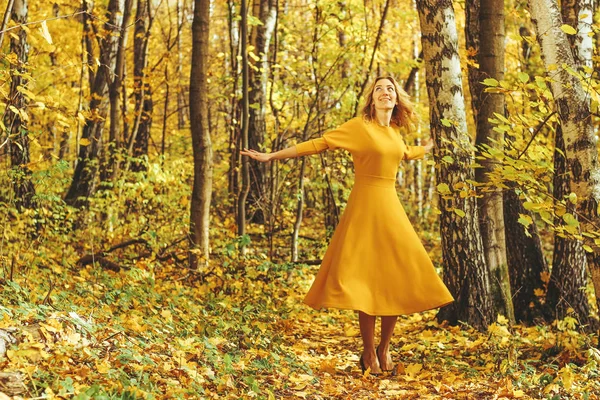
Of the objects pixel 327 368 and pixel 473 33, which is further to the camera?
pixel 473 33

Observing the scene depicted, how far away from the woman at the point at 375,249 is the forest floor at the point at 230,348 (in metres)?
0.55

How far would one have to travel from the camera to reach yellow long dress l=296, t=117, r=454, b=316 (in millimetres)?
5648

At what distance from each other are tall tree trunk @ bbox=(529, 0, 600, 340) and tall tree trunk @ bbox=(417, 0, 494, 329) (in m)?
1.67

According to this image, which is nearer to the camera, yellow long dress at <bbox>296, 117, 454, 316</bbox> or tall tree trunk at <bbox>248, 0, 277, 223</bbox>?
yellow long dress at <bbox>296, 117, 454, 316</bbox>

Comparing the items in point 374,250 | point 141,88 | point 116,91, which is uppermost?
point 141,88

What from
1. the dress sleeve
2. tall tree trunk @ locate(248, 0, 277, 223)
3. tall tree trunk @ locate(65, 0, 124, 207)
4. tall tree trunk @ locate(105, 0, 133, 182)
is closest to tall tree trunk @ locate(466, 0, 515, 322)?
the dress sleeve

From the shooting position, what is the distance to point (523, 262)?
863cm

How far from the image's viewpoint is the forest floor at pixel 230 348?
3984 millimetres

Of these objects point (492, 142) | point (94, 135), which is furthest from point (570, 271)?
point (94, 135)

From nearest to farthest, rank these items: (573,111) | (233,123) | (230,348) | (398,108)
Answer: (573,111), (230,348), (398,108), (233,123)

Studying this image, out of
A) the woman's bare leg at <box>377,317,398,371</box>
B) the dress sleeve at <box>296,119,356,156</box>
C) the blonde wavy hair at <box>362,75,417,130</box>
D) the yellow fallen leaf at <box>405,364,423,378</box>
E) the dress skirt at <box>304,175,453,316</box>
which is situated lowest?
the yellow fallen leaf at <box>405,364,423,378</box>

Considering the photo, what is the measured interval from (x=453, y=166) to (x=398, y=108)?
105 centimetres

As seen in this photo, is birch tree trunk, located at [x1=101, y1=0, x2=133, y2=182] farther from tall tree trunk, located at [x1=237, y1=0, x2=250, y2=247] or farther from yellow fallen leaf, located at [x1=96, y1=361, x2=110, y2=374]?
yellow fallen leaf, located at [x1=96, y1=361, x2=110, y2=374]

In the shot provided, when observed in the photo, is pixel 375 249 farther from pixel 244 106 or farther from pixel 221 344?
pixel 244 106
